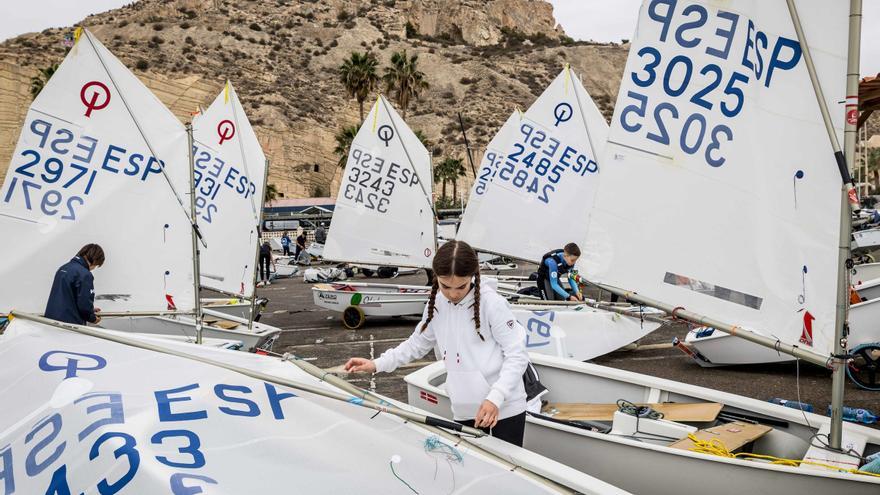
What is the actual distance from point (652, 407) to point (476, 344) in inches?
100

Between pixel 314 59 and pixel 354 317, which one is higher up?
pixel 314 59

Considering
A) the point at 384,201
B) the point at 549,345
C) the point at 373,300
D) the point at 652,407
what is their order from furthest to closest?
the point at 384,201
the point at 373,300
the point at 549,345
the point at 652,407

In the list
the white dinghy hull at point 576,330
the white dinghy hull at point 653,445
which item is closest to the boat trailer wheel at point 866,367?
the white dinghy hull at point 576,330

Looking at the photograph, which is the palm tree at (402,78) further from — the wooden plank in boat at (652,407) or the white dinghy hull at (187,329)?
the wooden plank in boat at (652,407)

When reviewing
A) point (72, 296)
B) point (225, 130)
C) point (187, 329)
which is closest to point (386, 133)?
point (225, 130)

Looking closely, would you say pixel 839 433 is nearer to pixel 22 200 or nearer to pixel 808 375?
pixel 808 375

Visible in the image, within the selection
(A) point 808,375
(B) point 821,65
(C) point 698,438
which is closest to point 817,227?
(B) point 821,65

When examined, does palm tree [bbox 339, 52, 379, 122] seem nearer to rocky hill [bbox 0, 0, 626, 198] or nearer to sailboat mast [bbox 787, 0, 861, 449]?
rocky hill [bbox 0, 0, 626, 198]

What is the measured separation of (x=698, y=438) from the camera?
3.90m

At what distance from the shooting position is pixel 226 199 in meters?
9.45

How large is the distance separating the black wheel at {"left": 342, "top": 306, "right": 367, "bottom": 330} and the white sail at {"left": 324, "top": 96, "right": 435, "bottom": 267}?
1369 mm

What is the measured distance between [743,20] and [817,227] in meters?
1.38

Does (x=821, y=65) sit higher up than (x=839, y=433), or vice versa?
(x=821, y=65)

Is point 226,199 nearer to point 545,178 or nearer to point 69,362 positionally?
A: point 545,178
